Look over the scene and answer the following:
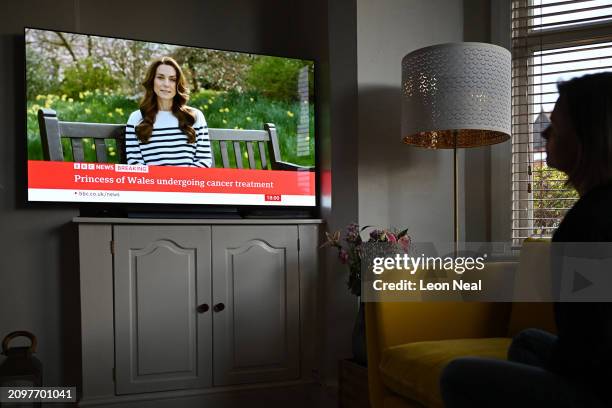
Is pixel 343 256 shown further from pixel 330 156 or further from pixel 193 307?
pixel 193 307

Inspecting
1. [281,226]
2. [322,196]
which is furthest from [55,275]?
[322,196]

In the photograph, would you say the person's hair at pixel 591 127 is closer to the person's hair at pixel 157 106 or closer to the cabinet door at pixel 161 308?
the cabinet door at pixel 161 308

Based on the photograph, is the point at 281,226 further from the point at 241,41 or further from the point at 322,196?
the point at 241,41

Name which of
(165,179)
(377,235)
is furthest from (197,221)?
(377,235)

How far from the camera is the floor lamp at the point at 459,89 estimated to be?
94.3 inches

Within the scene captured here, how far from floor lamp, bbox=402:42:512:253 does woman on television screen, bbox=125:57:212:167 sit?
1011mm

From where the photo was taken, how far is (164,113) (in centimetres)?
284

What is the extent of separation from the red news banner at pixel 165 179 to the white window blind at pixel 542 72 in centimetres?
106

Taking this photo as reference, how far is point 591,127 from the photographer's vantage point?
3.50ft

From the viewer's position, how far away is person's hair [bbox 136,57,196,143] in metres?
2.80

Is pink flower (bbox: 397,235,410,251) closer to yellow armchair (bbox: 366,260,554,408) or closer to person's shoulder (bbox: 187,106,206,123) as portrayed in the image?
yellow armchair (bbox: 366,260,554,408)

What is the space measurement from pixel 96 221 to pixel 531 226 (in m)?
2.04

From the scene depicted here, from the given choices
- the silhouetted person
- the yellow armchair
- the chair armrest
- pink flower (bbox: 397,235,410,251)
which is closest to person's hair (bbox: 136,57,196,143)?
the chair armrest

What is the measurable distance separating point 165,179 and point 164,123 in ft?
0.87
